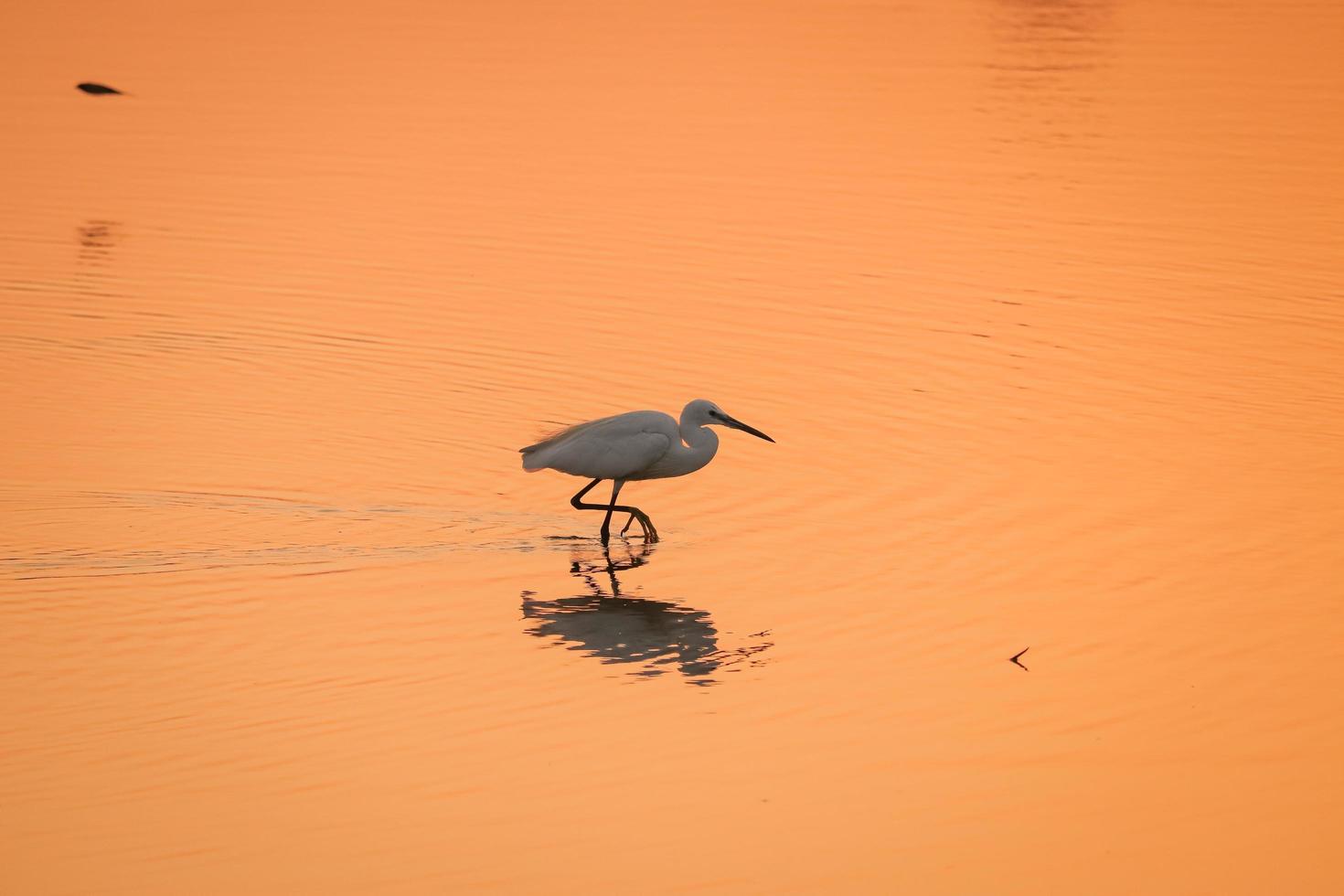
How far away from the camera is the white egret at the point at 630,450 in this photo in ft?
37.5

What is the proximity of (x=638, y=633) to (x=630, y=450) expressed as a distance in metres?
2.17

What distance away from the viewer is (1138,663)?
9008 mm

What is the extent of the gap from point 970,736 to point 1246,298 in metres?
9.36

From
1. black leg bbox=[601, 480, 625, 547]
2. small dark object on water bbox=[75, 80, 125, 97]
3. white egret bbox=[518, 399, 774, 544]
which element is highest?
small dark object on water bbox=[75, 80, 125, 97]

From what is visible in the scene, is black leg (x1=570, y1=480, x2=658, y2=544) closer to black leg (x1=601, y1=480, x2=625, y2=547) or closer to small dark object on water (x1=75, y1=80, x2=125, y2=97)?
black leg (x1=601, y1=480, x2=625, y2=547)

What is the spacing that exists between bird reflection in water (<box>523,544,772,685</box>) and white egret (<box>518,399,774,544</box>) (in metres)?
1.10

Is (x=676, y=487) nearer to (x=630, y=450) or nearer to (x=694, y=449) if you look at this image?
(x=694, y=449)

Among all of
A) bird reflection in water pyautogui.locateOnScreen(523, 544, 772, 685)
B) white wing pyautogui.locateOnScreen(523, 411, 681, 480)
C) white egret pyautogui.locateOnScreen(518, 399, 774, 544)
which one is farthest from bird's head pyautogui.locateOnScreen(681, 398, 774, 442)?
bird reflection in water pyautogui.locateOnScreen(523, 544, 772, 685)

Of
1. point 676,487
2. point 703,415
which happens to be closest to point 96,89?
point 676,487

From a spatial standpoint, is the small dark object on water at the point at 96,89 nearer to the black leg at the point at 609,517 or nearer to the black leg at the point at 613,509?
the black leg at the point at 613,509

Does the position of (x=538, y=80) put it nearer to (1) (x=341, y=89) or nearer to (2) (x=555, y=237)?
(1) (x=341, y=89)

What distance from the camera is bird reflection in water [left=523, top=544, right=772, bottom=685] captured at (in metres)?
8.95

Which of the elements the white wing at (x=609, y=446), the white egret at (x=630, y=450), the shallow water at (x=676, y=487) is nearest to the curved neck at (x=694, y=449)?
the white egret at (x=630, y=450)

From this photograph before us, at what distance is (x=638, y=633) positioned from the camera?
9461 millimetres
